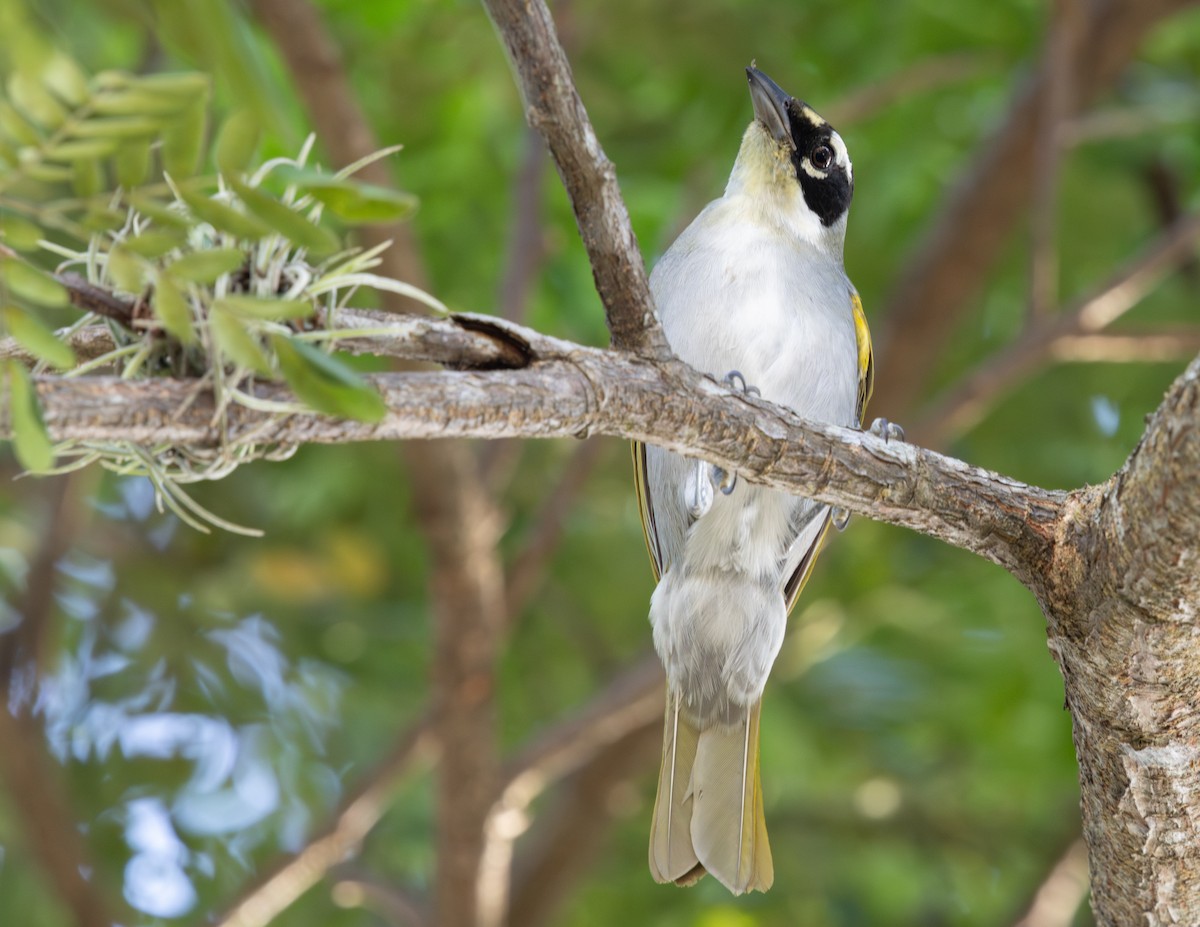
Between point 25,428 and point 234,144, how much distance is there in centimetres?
38

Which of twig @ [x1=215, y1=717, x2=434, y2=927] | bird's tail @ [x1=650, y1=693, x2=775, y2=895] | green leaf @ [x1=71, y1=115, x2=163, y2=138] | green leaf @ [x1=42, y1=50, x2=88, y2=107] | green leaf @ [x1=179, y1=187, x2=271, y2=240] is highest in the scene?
green leaf @ [x1=42, y1=50, x2=88, y2=107]

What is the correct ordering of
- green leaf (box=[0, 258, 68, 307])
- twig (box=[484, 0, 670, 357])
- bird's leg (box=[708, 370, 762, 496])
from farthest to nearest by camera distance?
bird's leg (box=[708, 370, 762, 496]) → twig (box=[484, 0, 670, 357]) → green leaf (box=[0, 258, 68, 307])

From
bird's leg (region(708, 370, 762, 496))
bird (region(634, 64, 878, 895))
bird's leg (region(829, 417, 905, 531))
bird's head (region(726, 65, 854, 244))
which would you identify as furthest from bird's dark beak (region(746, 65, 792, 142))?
bird's leg (region(829, 417, 905, 531))

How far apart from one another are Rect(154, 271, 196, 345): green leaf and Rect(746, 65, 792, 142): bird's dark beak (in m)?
2.50

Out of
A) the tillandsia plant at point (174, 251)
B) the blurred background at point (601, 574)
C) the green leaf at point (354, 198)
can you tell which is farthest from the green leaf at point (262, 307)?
the blurred background at point (601, 574)

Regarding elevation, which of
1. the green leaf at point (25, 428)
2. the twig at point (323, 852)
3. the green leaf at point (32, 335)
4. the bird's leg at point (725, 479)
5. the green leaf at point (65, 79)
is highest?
the green leaf at point (65, 79)

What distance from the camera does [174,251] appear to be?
1665 millimetres

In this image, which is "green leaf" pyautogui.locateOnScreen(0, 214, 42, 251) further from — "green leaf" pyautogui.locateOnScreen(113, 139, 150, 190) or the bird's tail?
the bird's tail

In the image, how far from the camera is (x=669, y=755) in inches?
137

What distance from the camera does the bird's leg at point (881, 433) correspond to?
2616mm

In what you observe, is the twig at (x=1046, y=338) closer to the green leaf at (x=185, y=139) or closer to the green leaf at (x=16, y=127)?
the green leaf at (x=185, y=139)

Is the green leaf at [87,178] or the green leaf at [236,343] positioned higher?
the green leaf at [87,178]

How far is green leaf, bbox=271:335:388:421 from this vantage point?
62.0 inches

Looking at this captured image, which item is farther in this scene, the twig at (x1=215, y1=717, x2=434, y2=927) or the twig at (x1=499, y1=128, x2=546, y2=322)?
the twig at (x1=499, y1=128, x2=546, y2=322)
